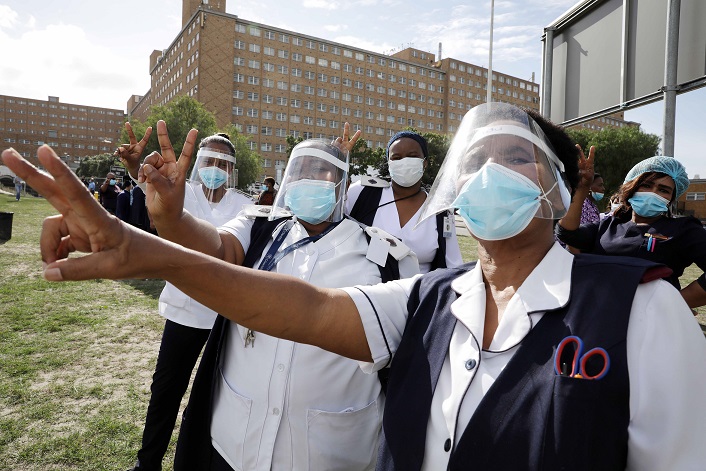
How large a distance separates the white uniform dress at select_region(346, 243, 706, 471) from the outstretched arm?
122 millimetres

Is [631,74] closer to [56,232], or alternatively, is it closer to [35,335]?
[56,232]

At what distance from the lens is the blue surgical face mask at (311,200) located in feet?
7.93

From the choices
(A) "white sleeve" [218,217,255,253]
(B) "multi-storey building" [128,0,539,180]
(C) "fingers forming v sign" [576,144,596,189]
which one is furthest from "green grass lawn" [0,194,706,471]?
(B) "multi-storey building" [128,0,539,180]

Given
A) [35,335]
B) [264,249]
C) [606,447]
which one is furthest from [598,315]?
[35,335]

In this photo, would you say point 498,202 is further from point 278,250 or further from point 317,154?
point 317,154

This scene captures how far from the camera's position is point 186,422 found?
214cm

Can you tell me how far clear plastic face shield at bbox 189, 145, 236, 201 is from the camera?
3902 millimetres

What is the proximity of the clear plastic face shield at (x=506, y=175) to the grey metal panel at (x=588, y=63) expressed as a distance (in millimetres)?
3449

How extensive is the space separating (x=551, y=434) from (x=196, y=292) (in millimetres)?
997

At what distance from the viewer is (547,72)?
557 centimetres

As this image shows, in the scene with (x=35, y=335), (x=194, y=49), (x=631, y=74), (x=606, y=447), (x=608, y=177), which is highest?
(x=194, y=49)

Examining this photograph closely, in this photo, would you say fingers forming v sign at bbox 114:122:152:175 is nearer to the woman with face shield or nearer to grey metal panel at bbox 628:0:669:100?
the woman with face shield

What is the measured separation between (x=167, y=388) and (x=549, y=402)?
107 inches

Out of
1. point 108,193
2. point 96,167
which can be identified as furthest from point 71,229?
point 96,167
